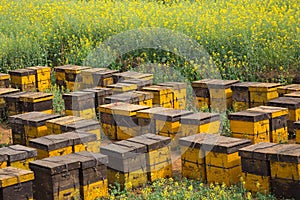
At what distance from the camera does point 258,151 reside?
6430 mm

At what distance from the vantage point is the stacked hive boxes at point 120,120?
8555mm

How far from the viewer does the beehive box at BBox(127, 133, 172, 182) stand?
7070mm

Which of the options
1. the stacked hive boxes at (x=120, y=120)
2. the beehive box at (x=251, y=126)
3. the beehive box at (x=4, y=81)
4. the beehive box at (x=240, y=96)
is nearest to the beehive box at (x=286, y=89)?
the beehive box at (x=240, y=96)

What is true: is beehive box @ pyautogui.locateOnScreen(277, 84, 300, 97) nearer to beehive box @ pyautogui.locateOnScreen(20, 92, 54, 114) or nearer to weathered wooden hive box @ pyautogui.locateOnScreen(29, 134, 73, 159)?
weathered wooden hive box @ pyautogui.locateOnScreen(29, 134, 73, 159)

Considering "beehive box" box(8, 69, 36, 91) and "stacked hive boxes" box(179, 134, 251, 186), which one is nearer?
"stacked hive boxes" box(179, 134, 251, 186)

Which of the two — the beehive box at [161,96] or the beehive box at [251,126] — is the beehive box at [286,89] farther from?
the beehive box at [161,96]

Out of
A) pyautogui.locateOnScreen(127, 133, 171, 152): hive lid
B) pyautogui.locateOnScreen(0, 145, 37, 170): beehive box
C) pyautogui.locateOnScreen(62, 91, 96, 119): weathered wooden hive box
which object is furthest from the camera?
pyautogui.locateOnScreen(62, 91, 96, 119): weathered wooden hive box

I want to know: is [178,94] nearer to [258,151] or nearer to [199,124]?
[199,124]

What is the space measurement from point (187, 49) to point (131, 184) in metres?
5.56

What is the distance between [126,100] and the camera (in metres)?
9.25

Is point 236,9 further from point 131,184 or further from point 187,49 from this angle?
point 131,184

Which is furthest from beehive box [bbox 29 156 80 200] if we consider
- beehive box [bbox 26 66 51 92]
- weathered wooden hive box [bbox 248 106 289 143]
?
beehive box [bbox 26 66 51 92]

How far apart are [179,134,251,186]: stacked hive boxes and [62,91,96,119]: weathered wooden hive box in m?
2.77

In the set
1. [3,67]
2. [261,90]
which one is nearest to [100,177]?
[261,90]
